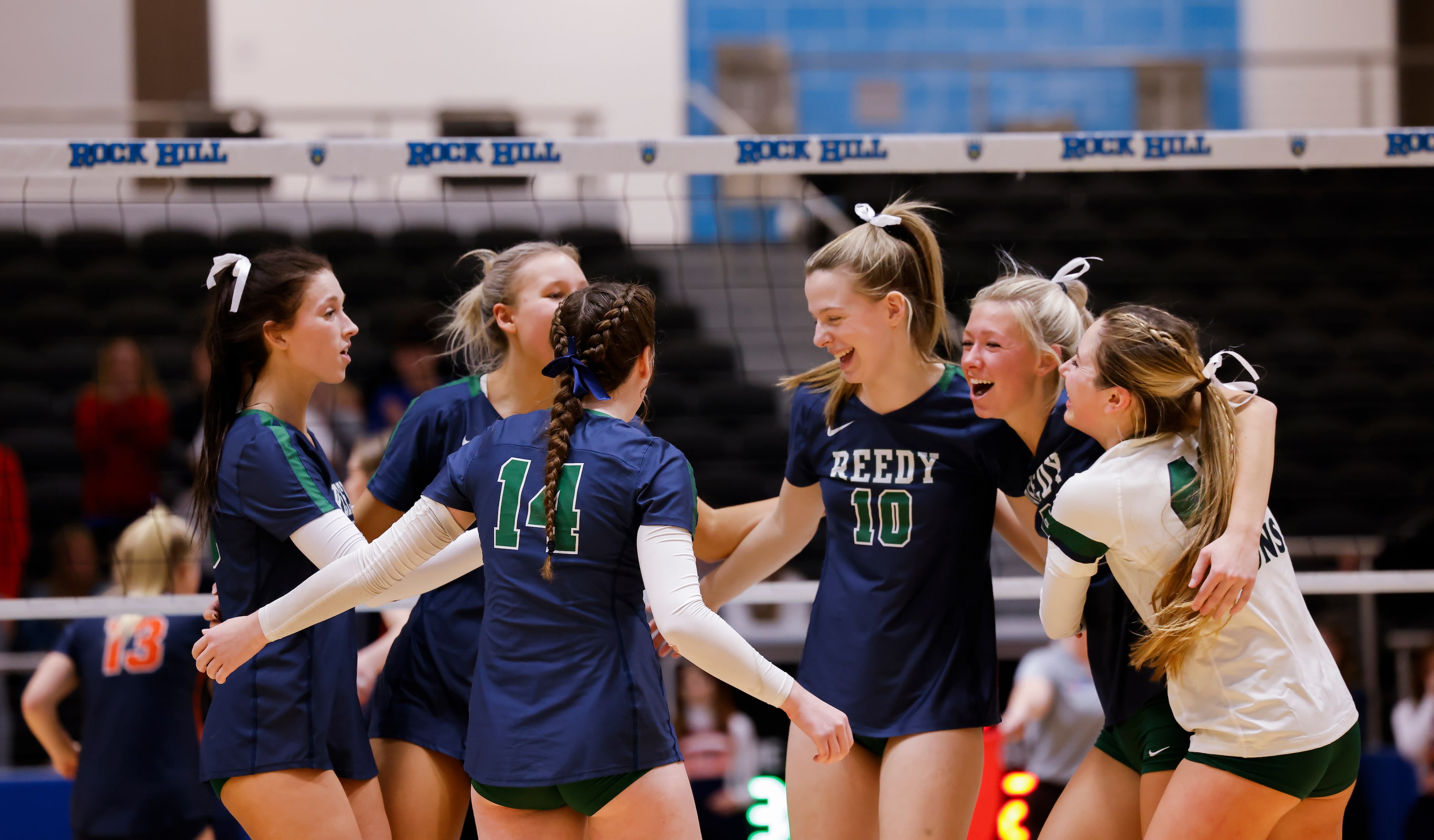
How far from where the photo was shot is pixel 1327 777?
2508 millimetres

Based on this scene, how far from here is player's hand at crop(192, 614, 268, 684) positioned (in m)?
2.44

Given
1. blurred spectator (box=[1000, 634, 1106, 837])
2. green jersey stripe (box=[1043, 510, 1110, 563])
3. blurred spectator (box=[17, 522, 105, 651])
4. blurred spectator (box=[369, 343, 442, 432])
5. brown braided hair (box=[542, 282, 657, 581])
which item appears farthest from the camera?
blurred spectator (box=[369, 343, 442, 432])

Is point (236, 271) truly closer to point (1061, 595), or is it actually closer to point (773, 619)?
point (1061, 595)

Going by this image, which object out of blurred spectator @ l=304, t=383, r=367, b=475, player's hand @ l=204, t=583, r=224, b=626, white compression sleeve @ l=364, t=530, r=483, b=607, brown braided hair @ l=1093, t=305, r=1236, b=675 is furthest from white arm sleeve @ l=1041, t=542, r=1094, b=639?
blurred spectator @ l=304, t=383, r=367, b=475

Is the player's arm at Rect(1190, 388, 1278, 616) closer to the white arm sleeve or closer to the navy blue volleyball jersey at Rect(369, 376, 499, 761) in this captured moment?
the white arm sleeve

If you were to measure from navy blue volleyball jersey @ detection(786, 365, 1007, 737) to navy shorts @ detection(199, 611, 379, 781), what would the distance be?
1.03 m

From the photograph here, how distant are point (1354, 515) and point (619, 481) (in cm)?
719

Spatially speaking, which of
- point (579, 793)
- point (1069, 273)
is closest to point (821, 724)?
point (579, 793)

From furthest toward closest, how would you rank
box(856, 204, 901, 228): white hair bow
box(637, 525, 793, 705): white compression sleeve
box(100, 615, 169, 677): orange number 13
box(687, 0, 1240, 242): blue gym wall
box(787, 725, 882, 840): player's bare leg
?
box(687, 0, 1240, 242): blue gym wall → box(100, 615, 169, 677): orange number 13 → box(856, 204, 901, 228): white hair bow → box(787, 725, 882, 840): player's bare leg → box(637, 525, 793, 705): white compression sleeve

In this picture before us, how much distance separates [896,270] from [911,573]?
70 centimetres

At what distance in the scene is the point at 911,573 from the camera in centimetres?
284

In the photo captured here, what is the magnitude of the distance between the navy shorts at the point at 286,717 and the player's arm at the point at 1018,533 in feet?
5.17

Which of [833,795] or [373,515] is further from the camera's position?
[373,515]

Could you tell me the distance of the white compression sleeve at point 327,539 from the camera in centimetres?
256
